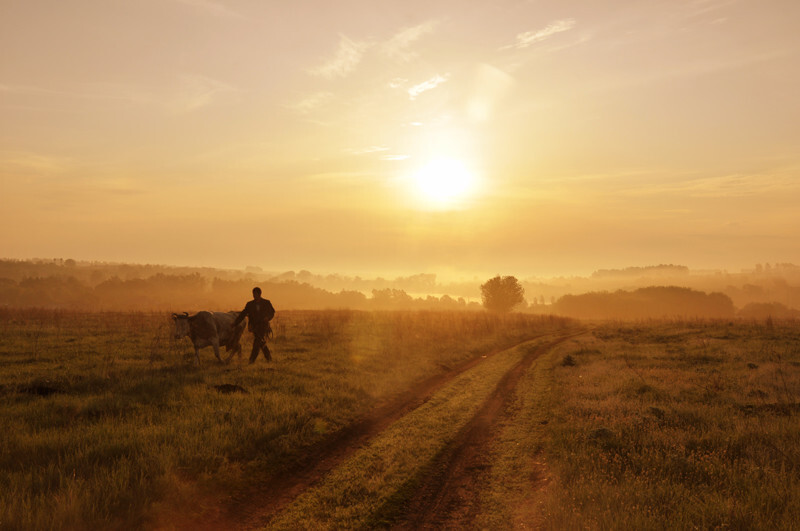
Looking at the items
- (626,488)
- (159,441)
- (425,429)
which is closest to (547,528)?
(626,488)

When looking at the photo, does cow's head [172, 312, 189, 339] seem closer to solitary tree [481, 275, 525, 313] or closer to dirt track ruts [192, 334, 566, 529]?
dirt track ruts [192, 334, 566, 529]

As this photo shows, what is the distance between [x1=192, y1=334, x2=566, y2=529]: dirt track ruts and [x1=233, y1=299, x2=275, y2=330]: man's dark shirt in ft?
22.8

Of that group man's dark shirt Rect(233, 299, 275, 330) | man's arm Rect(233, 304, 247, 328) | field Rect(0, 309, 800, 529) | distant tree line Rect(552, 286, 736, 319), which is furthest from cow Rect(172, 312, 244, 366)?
distant tree line Rect(552, 286, 736, 319)

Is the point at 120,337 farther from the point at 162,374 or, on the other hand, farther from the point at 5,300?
the point at 5,300

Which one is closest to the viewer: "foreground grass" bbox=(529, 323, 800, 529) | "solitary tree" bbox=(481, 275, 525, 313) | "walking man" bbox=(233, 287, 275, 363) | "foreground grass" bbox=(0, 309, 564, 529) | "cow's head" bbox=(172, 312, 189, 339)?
"foreground grass" bbox=(529, 323, 800, 529)

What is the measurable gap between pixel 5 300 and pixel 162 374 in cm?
12953

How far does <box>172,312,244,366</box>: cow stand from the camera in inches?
642

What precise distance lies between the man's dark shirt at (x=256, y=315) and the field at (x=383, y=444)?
1.69m

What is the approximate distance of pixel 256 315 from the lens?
17156mm

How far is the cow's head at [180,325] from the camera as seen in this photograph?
16.2 metres

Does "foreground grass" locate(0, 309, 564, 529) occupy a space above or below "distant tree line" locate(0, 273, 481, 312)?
below

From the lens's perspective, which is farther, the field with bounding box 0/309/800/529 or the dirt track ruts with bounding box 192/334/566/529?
the dirt track ruts with bounding box 192/334/566/529

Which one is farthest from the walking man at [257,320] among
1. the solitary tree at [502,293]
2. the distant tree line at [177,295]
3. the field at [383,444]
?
the solitary tree at [502,293]

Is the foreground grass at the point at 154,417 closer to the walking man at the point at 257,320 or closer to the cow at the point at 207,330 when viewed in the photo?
the cow at the point at 207,330
